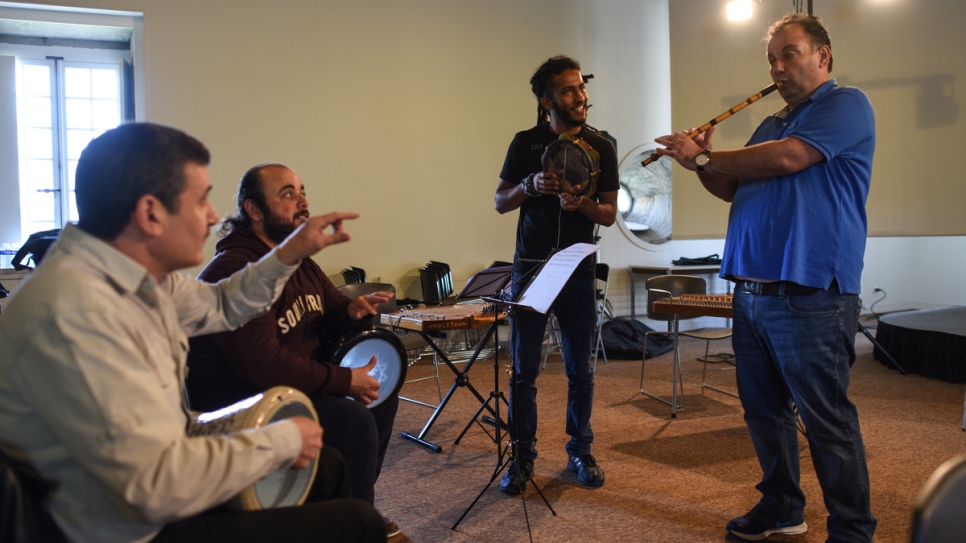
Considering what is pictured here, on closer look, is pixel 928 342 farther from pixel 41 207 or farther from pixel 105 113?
pixel 41 207

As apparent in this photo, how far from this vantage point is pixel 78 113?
6160 millimetres

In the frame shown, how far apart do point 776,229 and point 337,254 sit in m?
4.91

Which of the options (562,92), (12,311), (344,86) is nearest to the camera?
(12,311)

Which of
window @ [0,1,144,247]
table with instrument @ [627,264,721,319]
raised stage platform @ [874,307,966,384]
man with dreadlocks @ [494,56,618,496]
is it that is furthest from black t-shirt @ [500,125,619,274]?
table with instrument @ [627,264,721,319]

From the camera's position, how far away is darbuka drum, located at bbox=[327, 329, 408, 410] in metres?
2.31

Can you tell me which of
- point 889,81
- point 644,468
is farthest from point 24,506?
point 889,81

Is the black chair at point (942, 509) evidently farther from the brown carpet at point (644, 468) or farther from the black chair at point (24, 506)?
the brown carpet at point (644, 468)

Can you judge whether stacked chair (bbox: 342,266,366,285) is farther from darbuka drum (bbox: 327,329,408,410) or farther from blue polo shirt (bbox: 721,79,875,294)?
blue polo shirt (bbox: 721,79,875,294)

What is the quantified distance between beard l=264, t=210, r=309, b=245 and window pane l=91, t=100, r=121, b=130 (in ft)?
15.5

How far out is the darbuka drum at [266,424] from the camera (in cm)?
142

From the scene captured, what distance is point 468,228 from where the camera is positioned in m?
7.20

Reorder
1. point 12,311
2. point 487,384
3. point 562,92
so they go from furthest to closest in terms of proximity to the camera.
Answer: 1. point 487,384
2. point 562,92
3. point 12,311

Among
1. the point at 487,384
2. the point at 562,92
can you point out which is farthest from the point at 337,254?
the point at 562,92

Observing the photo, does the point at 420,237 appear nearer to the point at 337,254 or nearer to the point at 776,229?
the point at 337,254
